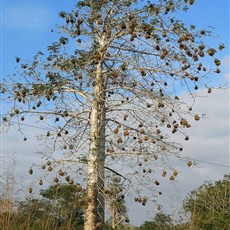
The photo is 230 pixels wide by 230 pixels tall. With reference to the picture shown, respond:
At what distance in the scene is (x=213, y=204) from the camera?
23.8 m

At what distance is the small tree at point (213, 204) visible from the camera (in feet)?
74.5

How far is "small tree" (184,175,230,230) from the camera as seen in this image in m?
22.7

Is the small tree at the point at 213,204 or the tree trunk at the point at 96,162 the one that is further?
the small tree at the point at 213,204

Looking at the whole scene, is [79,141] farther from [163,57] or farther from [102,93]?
[163,57]

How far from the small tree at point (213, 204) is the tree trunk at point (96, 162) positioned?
14.6 m

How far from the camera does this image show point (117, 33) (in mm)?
9180

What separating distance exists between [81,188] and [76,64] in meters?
2.19

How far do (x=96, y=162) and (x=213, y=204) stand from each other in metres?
16.5

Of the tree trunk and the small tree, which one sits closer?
the tree trunk

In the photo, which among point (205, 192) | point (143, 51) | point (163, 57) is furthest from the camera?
point (205, 192)

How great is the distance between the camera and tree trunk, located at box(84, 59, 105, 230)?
8.27 metres

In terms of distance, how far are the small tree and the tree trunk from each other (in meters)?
14.6

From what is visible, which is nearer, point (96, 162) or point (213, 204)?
point (96, 162)

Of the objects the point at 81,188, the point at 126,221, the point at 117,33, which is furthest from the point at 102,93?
the point at 126,221
